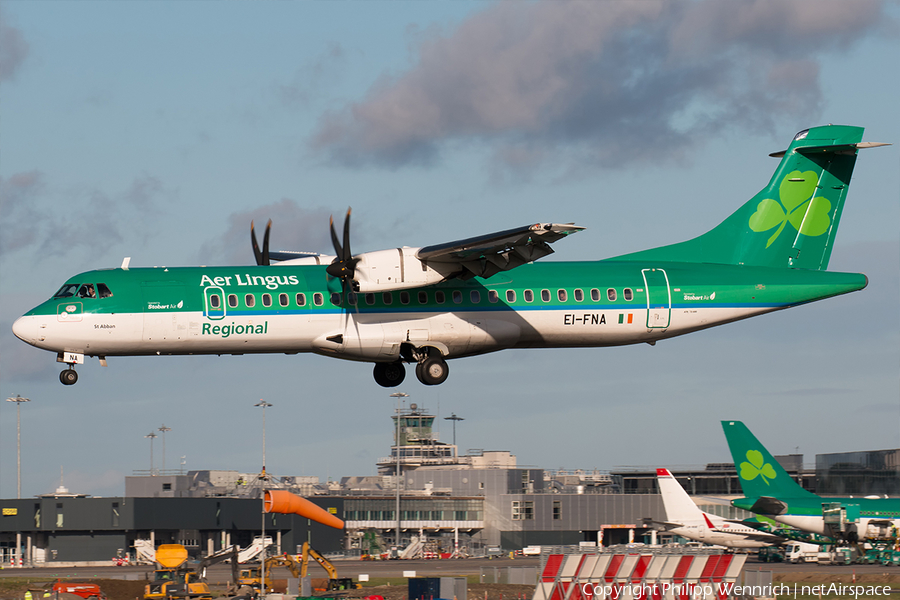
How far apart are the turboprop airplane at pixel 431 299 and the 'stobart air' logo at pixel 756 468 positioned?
614 inches

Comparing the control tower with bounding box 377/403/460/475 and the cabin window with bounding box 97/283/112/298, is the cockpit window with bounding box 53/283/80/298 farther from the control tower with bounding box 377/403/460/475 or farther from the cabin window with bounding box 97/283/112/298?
the control tower with bounding box 377/403/460/475

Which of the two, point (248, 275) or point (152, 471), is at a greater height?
point (248, 275)

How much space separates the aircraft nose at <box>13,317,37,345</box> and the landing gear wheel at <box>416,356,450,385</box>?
1168 centimetres

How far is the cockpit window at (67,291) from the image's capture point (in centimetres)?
3136

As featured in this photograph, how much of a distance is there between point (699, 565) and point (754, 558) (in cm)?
2836

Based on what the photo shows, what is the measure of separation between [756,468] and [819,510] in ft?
14.1

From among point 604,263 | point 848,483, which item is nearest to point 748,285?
point 604,263

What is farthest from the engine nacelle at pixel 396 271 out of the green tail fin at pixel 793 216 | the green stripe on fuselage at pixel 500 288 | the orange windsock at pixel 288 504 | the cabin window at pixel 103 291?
the orange windsock at pixel 288 504

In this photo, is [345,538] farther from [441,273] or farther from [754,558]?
[441,273]

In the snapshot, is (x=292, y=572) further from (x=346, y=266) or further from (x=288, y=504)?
(x=346, y=266)

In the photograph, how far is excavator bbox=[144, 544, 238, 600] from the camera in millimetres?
34031

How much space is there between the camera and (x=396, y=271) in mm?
32312

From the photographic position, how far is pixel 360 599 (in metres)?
32.4

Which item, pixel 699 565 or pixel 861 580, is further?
Result: pixel 861 580
